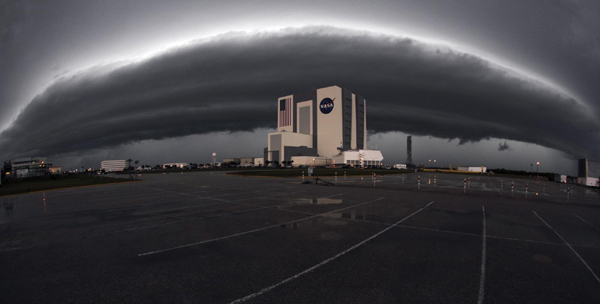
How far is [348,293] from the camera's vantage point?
4.23 m

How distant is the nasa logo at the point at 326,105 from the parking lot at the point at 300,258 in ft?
344

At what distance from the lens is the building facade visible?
109375mm

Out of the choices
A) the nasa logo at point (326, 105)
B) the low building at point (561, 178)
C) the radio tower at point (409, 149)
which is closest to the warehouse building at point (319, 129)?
the nasa logo at point (326, 105)

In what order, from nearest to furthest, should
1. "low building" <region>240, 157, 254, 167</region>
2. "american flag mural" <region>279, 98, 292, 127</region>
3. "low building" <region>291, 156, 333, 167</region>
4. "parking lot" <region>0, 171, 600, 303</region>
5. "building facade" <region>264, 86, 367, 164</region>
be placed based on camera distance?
1. "parking lot" <region>0, 171, 600, 303</region>
2. "low building" <region>291, 156, 333, 167</region>
3. "building facade" <region>264, 86, 367, 164</region>
4. "american flag mural" <region>279, 98, 292, 127</region>
5. "low building" <region>240, 157, 254, 167</region>

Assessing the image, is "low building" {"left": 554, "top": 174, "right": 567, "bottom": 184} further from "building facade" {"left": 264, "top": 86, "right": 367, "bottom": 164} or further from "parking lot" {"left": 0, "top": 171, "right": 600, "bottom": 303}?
"building facade" {"left": 264, "top": 86, "right": 367, "bottom": 164}

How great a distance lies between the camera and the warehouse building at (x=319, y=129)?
108m

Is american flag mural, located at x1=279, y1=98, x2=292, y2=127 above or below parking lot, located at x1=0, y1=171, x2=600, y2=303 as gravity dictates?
above

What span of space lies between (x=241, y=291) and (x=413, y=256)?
4.18m

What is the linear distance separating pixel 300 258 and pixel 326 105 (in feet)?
366

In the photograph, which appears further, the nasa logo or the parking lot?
the nasa logo

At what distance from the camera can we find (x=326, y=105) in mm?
113938

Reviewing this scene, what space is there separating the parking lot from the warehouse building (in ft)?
309

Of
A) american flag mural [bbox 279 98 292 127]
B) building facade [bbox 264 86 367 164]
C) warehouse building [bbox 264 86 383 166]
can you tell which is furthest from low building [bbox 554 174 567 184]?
american flag mural [bbox 279 98 292 127]

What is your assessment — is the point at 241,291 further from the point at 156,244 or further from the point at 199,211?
the point at 199,211
